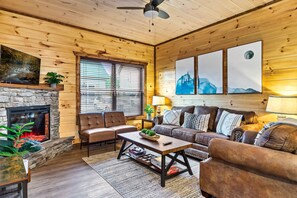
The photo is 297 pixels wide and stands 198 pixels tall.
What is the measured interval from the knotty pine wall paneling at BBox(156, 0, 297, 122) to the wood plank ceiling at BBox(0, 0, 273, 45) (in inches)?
8.9

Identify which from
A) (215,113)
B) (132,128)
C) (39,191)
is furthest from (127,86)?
(39,191)

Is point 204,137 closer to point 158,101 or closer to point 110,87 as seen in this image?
point 158,101

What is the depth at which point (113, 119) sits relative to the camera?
4.51 m

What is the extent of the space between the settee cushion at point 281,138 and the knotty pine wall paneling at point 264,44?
197 centimetres

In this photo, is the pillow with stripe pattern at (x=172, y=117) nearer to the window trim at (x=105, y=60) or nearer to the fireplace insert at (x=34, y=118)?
the window trim at (x=105, y=60)

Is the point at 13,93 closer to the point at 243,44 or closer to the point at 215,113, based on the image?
the point at 215,113

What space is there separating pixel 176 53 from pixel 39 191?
4366 millimetres

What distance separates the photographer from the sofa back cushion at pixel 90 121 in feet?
13.2

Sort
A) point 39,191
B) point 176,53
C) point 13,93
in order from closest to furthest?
point 39,191, point 13,93, point 176,53

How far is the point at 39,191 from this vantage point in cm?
226

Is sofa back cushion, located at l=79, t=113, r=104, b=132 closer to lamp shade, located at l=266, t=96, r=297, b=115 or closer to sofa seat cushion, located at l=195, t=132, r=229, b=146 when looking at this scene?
sofa seat cushion, located at l=195, t=132, r=229, b=146

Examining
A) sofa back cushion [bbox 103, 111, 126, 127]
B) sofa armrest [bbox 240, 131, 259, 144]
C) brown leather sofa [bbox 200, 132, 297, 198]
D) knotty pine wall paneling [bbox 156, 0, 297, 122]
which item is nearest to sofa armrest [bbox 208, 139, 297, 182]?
brown leather sofa [bbox 200, 132, 297, 198]

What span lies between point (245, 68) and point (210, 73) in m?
0.80

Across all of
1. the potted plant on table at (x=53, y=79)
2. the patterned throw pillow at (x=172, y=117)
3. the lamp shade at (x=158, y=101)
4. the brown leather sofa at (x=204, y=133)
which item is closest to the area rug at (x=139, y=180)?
the brown leather sofa at (x=204, y=133)
